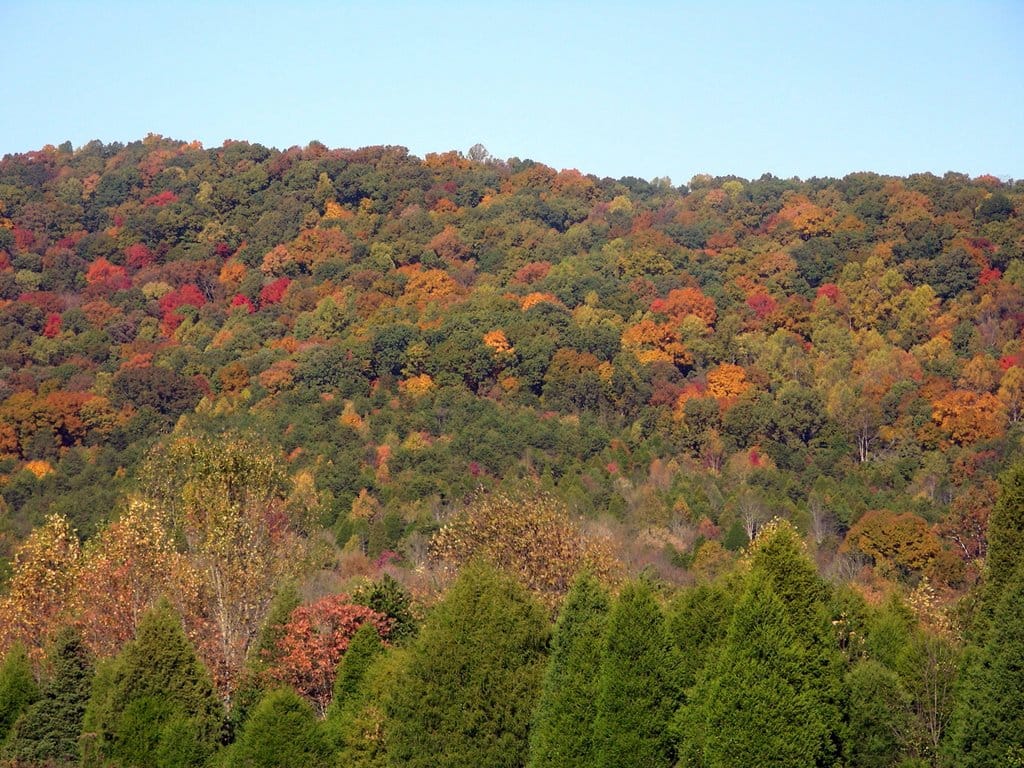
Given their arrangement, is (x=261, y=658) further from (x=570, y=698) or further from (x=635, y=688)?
(x=635, y=688)

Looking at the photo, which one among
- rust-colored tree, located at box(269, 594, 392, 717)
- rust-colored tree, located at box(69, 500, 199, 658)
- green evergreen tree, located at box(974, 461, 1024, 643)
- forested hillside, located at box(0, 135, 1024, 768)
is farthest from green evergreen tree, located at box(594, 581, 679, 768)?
rust-colored tree, located at box(69, 500, 199, 658)

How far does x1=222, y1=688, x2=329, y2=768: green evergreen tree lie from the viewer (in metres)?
30.2

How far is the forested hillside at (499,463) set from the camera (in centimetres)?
2883

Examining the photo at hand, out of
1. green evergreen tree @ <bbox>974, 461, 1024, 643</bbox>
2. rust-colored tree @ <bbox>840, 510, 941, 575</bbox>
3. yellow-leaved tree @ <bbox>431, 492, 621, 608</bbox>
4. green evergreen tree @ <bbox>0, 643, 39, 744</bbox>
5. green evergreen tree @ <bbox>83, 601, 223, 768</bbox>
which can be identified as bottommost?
rust-colored tree @ <bbox>840, 510, 941, 575</bbox>

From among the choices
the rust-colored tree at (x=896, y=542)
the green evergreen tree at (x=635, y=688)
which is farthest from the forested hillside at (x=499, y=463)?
the rust-colored tree at (x=896, y=542)

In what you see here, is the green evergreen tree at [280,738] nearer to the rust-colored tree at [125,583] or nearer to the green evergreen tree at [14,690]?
the green evergreen tree at [14,690]

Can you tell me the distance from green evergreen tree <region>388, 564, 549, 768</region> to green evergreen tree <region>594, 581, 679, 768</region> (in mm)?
3162

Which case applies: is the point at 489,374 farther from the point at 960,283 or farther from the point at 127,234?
the point at 127,234

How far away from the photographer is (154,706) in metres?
32.7

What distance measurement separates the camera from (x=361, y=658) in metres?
34.4

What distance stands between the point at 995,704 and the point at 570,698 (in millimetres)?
8350

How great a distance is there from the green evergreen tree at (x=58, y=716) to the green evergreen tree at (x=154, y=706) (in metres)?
1.00

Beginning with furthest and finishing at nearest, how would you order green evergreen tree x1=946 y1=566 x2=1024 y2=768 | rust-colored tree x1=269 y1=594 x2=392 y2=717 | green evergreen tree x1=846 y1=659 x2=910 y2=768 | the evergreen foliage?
rust-colored tree x1=269 y1=594 x2=392 y2=717
the evergreen foliage
green evergreen tree x1=846 y1=659 x2=910 y2=768
green evergreen tree x1=946 y1=566 x2=1024 y2=768

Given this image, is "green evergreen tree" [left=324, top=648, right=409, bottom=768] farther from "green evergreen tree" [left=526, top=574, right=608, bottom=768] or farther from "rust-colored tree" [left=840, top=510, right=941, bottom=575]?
"rust-colored tree" [left=840, top=510, right=941, bottom=575]
